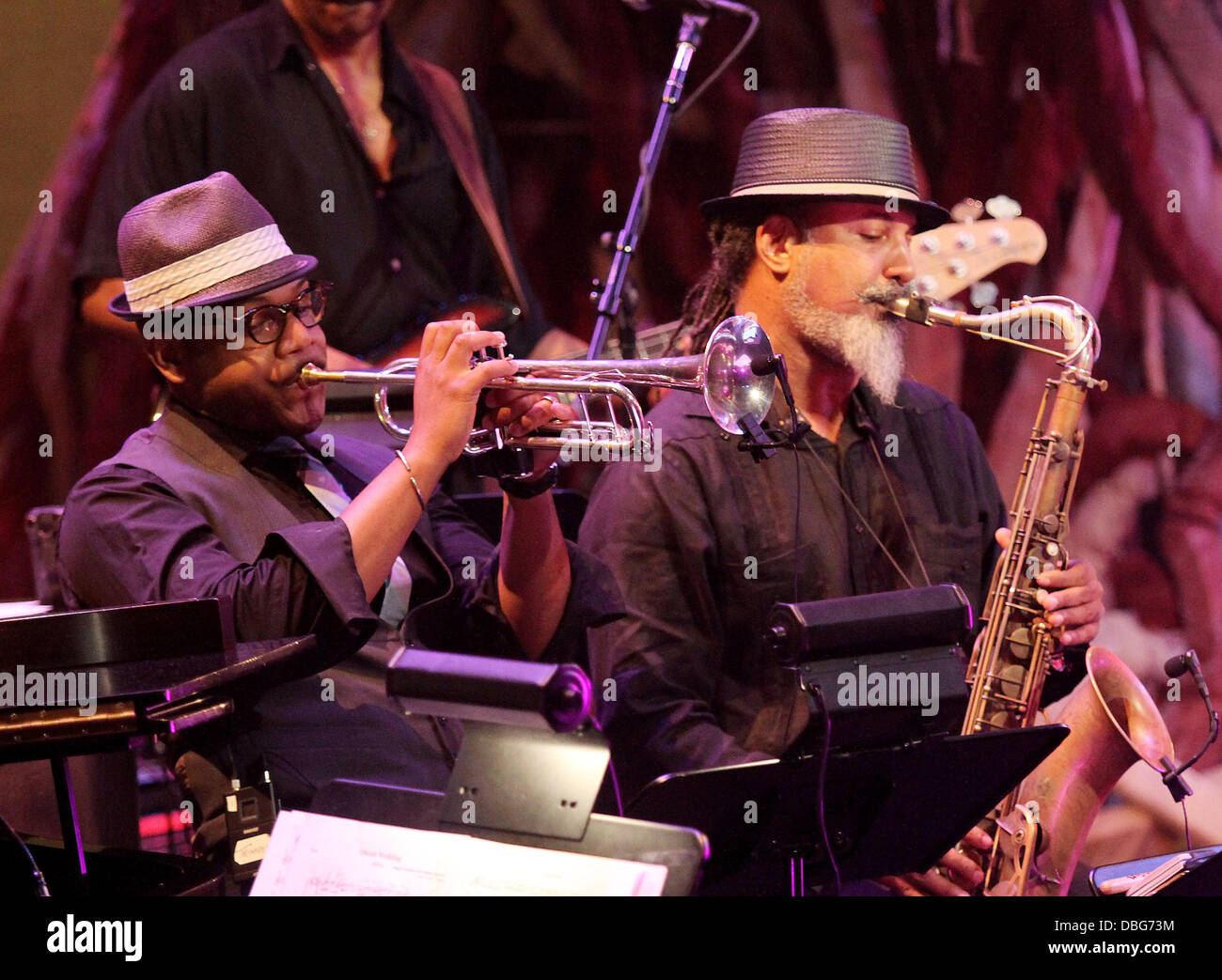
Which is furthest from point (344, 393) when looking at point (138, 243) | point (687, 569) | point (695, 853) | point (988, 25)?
point (988, 25)

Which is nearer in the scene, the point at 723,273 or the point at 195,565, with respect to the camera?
the point at 195,565

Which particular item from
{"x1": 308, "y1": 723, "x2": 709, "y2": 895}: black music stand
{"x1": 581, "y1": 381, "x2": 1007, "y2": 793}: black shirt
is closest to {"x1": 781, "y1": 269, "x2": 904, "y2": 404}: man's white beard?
{"x1": 581, "y1": 381, "x2": 1007, "y2": 793}: black shirt

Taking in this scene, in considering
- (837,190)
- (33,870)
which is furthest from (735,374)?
(33,870)

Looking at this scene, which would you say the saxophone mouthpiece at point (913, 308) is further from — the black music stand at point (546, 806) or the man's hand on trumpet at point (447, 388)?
the black music stand at point (546, 806)

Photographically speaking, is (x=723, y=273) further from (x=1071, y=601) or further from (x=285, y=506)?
(x=285, y=506)

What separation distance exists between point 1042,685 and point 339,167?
256cm

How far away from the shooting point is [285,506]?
9.39ft

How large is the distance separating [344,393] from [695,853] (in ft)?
6.83

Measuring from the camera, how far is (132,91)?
440cm

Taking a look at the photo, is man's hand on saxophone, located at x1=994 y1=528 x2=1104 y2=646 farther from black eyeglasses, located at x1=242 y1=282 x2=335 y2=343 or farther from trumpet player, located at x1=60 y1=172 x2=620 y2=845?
black eyeglasses, located at x1=242 y1=282 x2=335 y2=343

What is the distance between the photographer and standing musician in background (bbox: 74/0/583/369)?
13.3 ft

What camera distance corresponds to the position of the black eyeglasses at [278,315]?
111 inches

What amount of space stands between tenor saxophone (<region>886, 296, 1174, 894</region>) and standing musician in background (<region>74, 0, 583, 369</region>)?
60.0 inches
